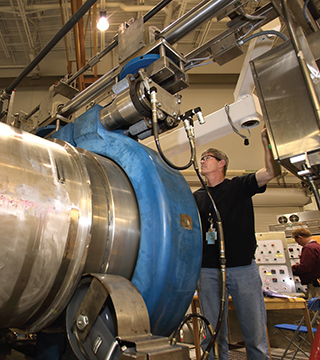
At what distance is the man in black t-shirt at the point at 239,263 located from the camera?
1.25 m

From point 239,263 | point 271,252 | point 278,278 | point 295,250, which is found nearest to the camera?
point 239,263

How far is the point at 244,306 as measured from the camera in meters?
1.27

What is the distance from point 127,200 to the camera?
847 mm

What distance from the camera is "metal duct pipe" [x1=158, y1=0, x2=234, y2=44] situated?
0.90m

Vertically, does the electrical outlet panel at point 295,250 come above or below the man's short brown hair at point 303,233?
→ below

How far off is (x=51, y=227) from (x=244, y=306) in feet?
3.36

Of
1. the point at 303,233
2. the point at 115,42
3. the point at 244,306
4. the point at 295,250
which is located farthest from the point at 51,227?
the point at 295,250

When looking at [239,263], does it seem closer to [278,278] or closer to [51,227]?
[51,227]

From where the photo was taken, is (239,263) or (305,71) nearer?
(305,71)

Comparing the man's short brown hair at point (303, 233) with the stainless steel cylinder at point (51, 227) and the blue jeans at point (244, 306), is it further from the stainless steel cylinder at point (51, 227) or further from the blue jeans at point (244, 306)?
the stainless steel cylinder at point (51, 227)

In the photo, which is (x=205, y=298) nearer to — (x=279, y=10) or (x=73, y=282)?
(x=73, y=282)

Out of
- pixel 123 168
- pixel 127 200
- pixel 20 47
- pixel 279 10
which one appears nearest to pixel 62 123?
pixel 123 168

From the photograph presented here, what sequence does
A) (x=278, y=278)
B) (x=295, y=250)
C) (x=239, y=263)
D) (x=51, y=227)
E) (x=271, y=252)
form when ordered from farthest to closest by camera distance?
(x=295, y=250) < (x=271, y=252) < (x=278, y=278) < (x=239, y=263) < (x=51, y=227)

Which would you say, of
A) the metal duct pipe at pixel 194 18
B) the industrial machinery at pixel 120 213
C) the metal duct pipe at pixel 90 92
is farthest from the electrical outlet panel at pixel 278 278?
the metal duct pipe at pixel 194 18
